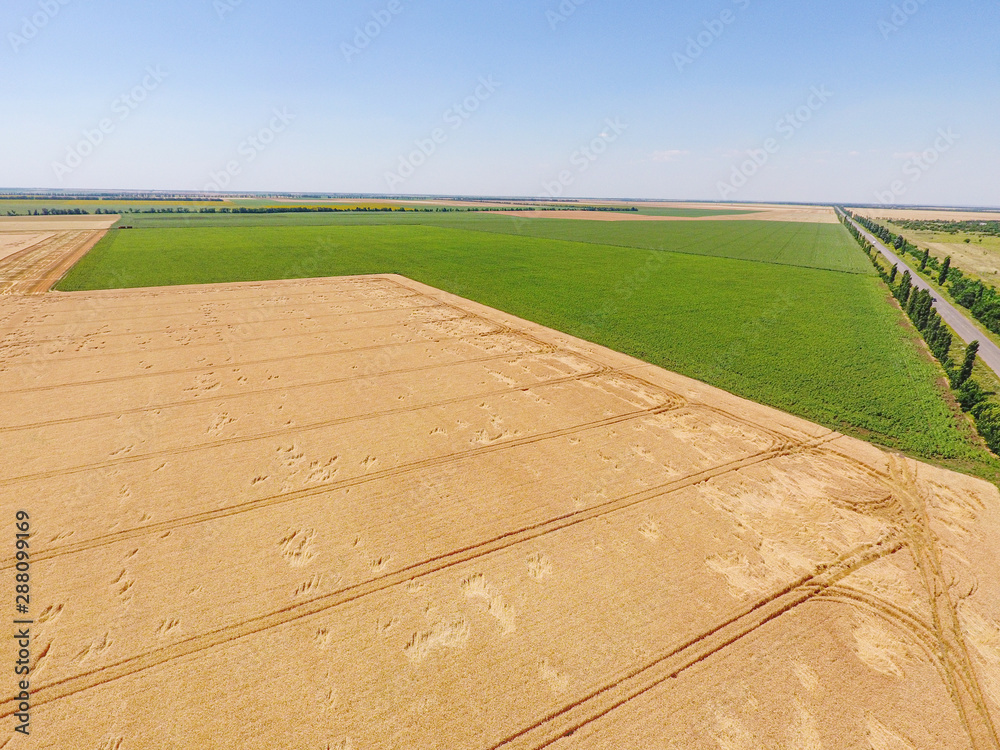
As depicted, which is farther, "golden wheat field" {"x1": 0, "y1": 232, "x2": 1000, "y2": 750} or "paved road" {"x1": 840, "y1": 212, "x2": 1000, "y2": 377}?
"paved road" {"x1": 840, "y1": 212, "x2": 1000, "y2": 377}

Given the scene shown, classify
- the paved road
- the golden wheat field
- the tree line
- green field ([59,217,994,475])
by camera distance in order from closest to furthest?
the golden wheat field < green field ([59,217,994,475]) < the paved road < the tree line

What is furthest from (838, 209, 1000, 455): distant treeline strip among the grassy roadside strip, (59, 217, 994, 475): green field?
the grassy roadside strip

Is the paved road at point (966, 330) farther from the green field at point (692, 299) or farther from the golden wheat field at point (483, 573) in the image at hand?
the golden wheat field at point (483, 573)

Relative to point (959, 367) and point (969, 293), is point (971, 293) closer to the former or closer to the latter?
point (969, 293)

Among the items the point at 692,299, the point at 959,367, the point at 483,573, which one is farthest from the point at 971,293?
the point at 483,573

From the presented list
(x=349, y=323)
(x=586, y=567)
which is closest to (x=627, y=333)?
(x=349, y=323)

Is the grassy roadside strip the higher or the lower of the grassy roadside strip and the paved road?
the higher

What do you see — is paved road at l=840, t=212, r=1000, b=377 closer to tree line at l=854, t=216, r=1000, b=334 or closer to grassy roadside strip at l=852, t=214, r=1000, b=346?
grassy roadside strip at l=852, t=214, r=1000, b=346

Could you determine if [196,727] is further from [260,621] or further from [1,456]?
[1,456]
